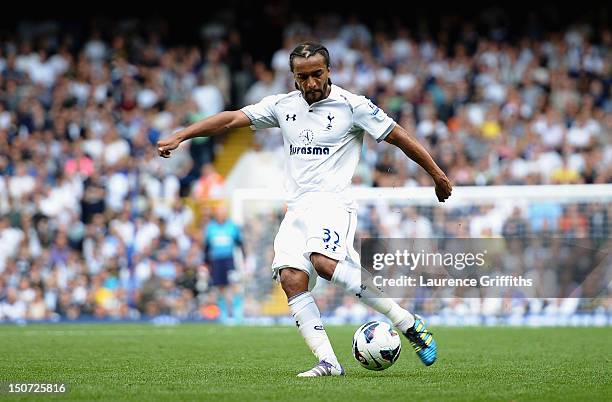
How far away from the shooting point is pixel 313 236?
8.22 metres

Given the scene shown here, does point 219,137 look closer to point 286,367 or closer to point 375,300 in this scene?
point 286,367

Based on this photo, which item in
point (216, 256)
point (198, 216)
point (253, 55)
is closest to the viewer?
→ point (216, 256)

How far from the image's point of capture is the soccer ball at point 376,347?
8.48m

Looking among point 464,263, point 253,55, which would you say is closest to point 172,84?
point 253,55

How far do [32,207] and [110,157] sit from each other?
1.86 m

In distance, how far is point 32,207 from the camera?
21.7 metres

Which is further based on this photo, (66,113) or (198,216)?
(66,113)

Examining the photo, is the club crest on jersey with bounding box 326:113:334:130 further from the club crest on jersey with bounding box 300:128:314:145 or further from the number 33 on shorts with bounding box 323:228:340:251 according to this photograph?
the number 33 on shorts with bounding box 323:228:340:251

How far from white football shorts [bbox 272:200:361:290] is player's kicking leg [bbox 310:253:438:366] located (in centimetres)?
7

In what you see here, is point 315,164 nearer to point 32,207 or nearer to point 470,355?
point 470,355

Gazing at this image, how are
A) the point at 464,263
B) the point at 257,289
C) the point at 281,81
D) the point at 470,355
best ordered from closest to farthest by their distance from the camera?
the point at 470,355 < the point at 464,263 < the point at 257,289 < the point at 281,81

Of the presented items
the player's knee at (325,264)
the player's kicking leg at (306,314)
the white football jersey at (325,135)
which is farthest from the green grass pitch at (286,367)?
the white football jersey at (325,135)

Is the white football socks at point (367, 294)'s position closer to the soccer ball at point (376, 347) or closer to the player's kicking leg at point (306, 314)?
the soccer ball at point (376, 347)
